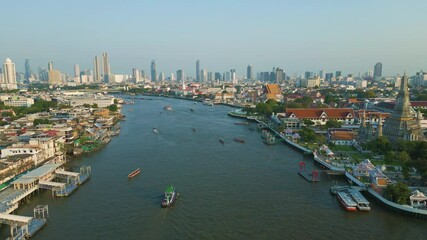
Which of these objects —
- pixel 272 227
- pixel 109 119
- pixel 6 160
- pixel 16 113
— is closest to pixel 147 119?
pixel 109 119

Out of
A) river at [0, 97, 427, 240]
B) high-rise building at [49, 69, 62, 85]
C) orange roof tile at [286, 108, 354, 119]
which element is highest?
high-rise building at [49, 69, 62, 85]

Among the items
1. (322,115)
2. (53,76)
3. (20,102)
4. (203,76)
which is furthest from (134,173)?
(203,76)

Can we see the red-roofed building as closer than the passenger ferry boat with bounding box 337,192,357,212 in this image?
No

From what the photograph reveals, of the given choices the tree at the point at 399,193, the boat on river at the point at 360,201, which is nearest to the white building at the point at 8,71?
the boat on river at the point at 360,201

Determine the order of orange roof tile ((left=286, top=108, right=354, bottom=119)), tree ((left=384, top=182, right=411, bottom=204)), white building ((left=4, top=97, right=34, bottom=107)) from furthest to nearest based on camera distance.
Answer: white building ((left=4, top=97, right=34, bottom=107)) → orange roof tile ((left=286, top=108, right=354, bottom=119)) → tree ((left=384, top=182, right=411, bottom=204))

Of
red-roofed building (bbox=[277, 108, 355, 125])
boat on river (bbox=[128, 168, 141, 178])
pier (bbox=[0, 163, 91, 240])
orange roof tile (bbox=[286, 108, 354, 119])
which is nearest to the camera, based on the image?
pier (bbox=[0, 163, 91, 240])

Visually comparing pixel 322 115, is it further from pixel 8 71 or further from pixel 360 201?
pixel 8 71

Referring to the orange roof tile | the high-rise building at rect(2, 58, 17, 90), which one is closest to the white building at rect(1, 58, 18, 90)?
the high-rise building at rect(2, 58, 17, 90)

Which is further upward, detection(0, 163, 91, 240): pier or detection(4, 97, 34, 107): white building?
detection(4, 97, 34, 107): white building

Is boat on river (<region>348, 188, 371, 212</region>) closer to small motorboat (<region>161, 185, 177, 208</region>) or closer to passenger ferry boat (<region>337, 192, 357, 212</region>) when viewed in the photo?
passenger ferry boat (<region>337, 192, 357, 212</region>)
